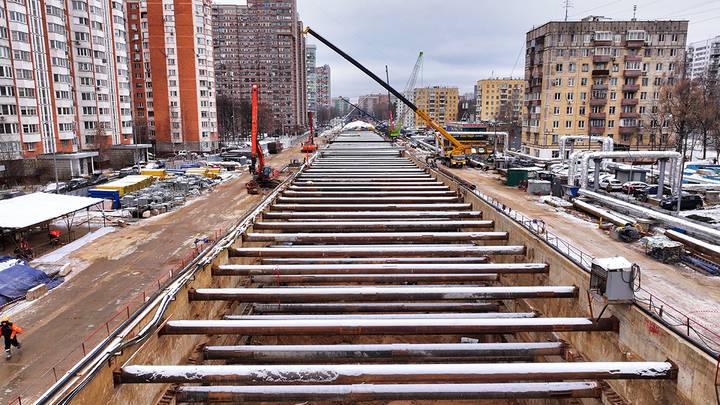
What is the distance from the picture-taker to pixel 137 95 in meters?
93.7

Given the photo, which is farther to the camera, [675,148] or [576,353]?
[675,148]

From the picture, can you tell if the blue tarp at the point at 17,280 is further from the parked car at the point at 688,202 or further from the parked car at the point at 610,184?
the parked car at the point at 610,184

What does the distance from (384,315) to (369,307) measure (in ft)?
2.13

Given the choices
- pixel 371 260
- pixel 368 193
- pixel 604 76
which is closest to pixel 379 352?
pixel 371 260

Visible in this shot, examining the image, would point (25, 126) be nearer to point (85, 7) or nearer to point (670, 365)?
point (85, 7)

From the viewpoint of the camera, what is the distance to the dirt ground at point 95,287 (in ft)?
52.9

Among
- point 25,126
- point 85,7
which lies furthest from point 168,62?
point 25,126

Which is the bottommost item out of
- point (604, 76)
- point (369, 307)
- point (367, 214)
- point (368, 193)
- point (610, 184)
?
point (610, 184)

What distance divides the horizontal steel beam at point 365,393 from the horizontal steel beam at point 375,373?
0.14 m

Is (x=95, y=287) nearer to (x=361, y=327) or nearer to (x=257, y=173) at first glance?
(x=361, y=327)

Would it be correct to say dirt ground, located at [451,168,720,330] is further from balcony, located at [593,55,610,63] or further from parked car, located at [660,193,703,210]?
balcony, located at [593,55,610,63]

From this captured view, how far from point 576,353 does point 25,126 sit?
65.7m

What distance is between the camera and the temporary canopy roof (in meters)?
27.8

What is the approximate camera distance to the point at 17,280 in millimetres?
22750
